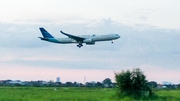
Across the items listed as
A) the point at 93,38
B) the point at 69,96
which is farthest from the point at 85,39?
the point at 69,96

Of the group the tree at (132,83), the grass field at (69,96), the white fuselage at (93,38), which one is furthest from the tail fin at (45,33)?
the tree at (132,83)

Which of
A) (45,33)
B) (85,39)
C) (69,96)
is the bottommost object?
(69,96)

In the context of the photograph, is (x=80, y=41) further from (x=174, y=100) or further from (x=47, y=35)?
(x=174, y=100)

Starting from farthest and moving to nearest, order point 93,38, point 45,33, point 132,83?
point 45,33
point 93,38
point 132,83

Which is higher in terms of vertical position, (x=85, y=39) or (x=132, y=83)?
(x=85, y=39)

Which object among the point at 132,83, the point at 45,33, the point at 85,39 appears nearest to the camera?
the point at 132,83

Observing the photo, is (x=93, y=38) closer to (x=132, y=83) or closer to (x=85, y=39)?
(x=85, y=39)

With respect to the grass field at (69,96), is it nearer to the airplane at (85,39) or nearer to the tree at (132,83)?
the tree at (132,83)

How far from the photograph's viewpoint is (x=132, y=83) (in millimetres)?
57250

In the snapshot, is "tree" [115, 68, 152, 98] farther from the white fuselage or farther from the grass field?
the white fuselage

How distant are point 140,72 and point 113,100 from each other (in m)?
7.98

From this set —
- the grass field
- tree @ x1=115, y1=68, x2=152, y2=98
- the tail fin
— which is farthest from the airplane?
tree @ x1=115, y1=68, x2=152, y2=98

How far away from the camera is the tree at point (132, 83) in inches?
2229

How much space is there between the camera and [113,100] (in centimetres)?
5097
